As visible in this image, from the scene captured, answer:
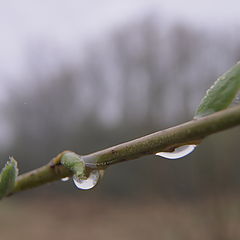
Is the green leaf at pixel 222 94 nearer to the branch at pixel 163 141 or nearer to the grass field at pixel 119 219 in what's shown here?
the branch at pixel 163 141

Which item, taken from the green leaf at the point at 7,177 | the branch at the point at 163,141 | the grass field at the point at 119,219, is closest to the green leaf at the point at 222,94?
the branch at the point at 163,141

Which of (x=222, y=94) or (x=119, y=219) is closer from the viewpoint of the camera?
(x=222, y=94)

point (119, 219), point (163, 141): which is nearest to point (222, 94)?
point (163, 141)

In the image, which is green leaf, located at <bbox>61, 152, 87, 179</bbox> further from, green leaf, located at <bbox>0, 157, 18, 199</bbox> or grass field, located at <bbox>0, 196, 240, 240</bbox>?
grass field, located at <bbox>0, 196, 240, 240</bbox>

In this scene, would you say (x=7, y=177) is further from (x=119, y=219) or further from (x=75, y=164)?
(x=119, y=219)

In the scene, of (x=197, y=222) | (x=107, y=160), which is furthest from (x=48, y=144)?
(x=107, y=160)

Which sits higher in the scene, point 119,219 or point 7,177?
point 7,177

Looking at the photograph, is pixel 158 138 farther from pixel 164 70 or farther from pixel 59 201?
pixel 59 201
